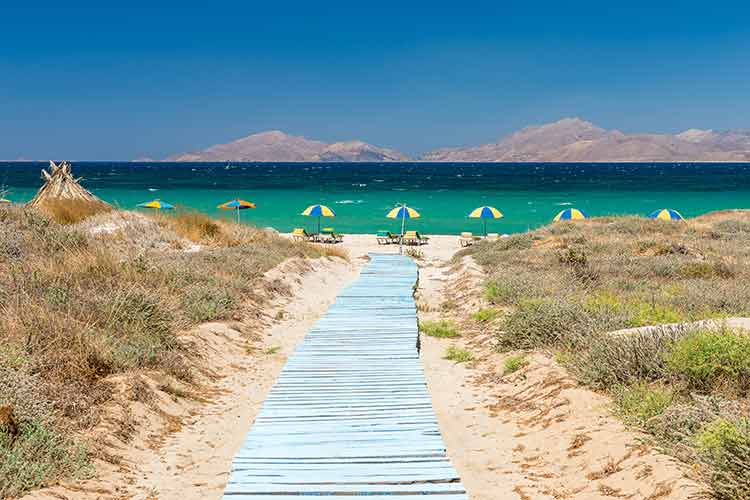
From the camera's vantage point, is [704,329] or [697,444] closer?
[697,444]

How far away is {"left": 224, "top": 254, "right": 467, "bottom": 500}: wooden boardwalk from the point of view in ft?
15.7

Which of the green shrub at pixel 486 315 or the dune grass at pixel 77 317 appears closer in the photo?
the dune grass at pixel 77 317

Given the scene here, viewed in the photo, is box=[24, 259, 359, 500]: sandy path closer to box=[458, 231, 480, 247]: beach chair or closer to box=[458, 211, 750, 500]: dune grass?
box=[458, 211, 750, 500]: dune grass

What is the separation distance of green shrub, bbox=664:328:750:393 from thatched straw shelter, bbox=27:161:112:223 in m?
15.6

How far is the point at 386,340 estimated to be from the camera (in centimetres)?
922

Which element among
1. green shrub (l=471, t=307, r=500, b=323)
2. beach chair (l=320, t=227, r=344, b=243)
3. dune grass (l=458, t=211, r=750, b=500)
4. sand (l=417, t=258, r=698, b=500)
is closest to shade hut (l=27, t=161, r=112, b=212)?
beach chair (l=320, t=227, r=344, b=243)

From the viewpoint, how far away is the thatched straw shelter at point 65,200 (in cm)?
1766

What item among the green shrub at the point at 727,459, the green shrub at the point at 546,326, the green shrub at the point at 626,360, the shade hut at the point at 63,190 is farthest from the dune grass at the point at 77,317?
the shade hut at the point at 63,190

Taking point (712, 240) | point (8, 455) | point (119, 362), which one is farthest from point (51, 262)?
point (712, 240)

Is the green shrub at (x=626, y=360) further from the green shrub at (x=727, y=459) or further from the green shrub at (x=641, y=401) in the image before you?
the green shrub at (x=727, y=459)

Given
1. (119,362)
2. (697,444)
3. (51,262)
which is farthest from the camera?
(51,262)

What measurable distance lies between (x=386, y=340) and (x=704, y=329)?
4.18 meters

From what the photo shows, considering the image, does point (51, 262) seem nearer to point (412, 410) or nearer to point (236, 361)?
point (236, 361)

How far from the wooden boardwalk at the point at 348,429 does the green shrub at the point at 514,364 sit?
1087 millimetres
